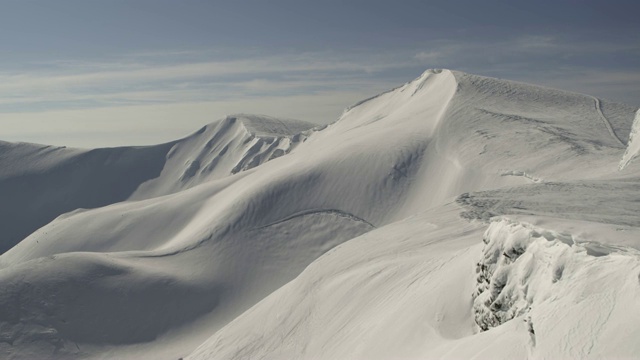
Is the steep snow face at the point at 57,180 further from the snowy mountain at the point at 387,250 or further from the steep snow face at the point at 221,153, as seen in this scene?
the snowy mountain at the point at 387,250

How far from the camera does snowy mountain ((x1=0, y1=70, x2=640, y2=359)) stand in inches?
685

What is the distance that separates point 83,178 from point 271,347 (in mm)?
167878

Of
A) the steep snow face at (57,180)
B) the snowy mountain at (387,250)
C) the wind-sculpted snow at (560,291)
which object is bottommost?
the steep snow face at (57,180)

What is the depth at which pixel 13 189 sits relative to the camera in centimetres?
18188

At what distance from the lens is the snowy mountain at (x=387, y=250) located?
1739 cm

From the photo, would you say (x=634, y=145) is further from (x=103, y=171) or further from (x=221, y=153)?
(x=103, y=171)

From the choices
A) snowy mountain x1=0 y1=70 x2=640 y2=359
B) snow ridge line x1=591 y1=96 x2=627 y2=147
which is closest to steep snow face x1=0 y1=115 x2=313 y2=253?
snowy mountain x1=0 y1=70 x2=640 y2=359

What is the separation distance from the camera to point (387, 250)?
1576 inches

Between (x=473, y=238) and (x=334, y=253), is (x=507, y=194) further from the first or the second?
(x=334, y=253)

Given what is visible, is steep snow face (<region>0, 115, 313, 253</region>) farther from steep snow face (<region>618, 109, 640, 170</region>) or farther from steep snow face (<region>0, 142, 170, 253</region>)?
steep snow face (<region>618, 109, 640, 170</region>)

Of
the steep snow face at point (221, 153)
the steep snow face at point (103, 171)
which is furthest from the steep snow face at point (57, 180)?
the steep snow face at point (221, 153)

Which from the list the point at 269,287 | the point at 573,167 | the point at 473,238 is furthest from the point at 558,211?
the point at 269,287

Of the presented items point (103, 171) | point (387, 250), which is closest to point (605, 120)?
point (387, 250)

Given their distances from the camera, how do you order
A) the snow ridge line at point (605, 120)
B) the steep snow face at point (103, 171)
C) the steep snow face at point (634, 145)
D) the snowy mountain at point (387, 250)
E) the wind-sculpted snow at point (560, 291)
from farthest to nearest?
the steep snow face at point (103, 171) → the snow ridge line at point (605, 120) → the steep snow face at point (634, 145) → the snowy mountain at point (387, 250) → the wind-sculpted snow at point (560, 291)
